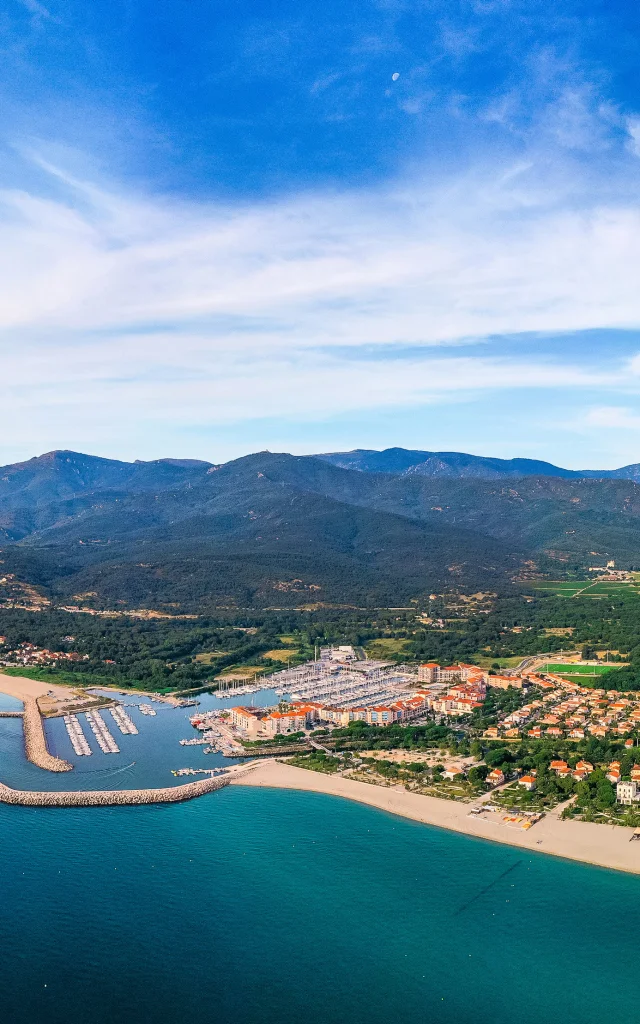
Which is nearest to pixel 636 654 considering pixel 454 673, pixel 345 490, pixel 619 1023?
pixel 454 673

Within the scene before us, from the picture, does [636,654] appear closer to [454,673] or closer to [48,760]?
[454,673]

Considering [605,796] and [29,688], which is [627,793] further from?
[29,688]

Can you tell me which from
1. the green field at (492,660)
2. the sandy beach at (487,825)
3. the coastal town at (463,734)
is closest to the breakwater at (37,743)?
the coastal town at (463,734)

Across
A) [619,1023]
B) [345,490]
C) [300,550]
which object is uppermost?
[345,490]

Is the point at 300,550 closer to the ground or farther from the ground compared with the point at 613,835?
farther from the ground

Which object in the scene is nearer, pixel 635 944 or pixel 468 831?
pixel 635 944

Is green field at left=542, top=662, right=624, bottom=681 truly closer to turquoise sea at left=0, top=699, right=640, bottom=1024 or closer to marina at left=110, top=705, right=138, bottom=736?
marina at left=110, top=705, right=138, bottom=736

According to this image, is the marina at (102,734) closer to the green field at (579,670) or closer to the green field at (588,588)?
the green field at (579,670)

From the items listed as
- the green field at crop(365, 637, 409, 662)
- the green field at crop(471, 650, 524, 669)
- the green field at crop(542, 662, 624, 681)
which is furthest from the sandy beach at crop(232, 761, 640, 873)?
the green field at crop(365, 637, 409, 662)
